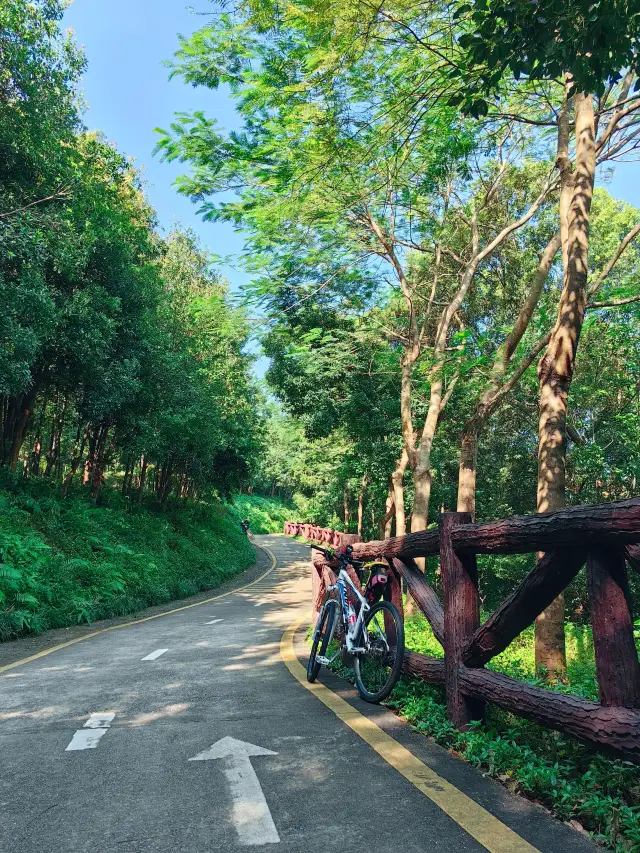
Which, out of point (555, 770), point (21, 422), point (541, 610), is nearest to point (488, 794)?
point (555, 770)

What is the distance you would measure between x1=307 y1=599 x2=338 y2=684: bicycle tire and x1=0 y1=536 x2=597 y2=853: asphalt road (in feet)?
0.60

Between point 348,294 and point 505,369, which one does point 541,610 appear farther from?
point 348,294

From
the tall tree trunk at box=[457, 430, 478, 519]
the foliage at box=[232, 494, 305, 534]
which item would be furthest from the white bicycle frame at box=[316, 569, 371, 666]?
the foliage at box=[232, 494, 305, 534]

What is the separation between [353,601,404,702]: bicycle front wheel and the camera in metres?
4.92

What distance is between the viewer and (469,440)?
11969 millimetres

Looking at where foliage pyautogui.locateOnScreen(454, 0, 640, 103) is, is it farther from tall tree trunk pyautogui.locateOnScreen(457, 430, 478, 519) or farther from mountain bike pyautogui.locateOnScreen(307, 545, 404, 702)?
tall tree trunk pyautogui.locateOnScreen(457, 430, 478, 519)

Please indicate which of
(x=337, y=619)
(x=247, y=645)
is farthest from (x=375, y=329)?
(x=337, y=619)

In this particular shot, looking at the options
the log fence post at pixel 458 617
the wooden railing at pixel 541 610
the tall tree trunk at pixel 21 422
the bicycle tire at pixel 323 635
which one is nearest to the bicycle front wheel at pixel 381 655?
the wooden railing at pixel 541 610

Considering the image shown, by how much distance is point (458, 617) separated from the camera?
4.30 m

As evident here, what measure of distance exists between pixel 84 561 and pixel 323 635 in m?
9.76

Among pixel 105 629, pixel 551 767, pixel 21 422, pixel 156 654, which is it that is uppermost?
pixel 21 422

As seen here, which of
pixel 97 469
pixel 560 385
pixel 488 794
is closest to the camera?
pixel 488 794

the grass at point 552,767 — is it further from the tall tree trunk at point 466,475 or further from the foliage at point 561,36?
the tall tree trunk at point 466,475

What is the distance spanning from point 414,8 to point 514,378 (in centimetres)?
520
